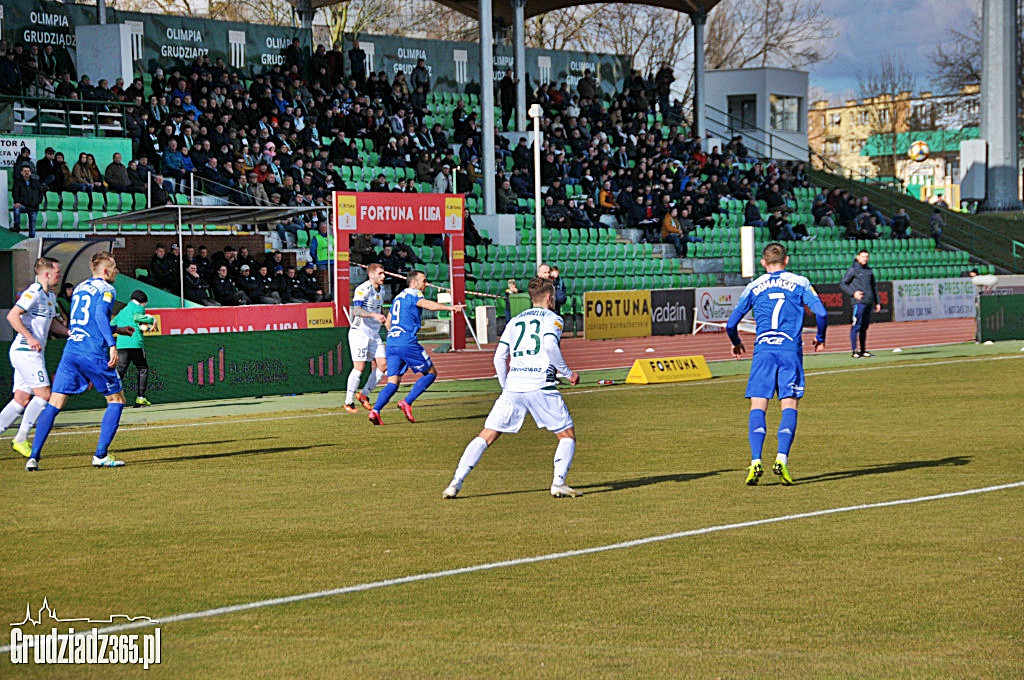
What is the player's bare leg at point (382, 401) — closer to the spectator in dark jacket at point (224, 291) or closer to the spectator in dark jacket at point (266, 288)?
the spectator in dark jacket at point (224, 291)

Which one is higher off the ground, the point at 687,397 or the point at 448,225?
the point at 448,225

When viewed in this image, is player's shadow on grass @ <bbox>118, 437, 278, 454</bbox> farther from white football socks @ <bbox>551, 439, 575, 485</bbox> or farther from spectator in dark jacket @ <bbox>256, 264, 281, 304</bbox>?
spectator in dark jacket @ <bbox>256, 264, 281, 304</bbox>

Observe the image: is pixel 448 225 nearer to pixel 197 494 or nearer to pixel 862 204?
pixel 197 494

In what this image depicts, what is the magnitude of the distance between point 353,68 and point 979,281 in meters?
20.4

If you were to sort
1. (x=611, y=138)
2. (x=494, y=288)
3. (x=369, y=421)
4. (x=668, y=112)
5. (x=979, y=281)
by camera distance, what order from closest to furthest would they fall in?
(x=369, y=421) < (x=494, y=288) < (x=979, y=281) < (x=611, y=138) < (x=668, y=112)

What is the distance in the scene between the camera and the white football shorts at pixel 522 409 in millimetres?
11266

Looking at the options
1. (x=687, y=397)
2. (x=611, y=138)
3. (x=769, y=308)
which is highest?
(x=611, y=138)

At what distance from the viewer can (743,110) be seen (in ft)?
198

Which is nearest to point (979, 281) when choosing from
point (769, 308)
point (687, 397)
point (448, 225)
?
point (448, 225)

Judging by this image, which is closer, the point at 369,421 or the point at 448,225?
the point at 369,421

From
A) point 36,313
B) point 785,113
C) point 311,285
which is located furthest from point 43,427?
point 785,113

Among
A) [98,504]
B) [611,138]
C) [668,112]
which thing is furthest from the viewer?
[668,112]

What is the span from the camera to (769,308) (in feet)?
40.4

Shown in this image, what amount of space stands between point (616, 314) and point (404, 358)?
59.7 feet
